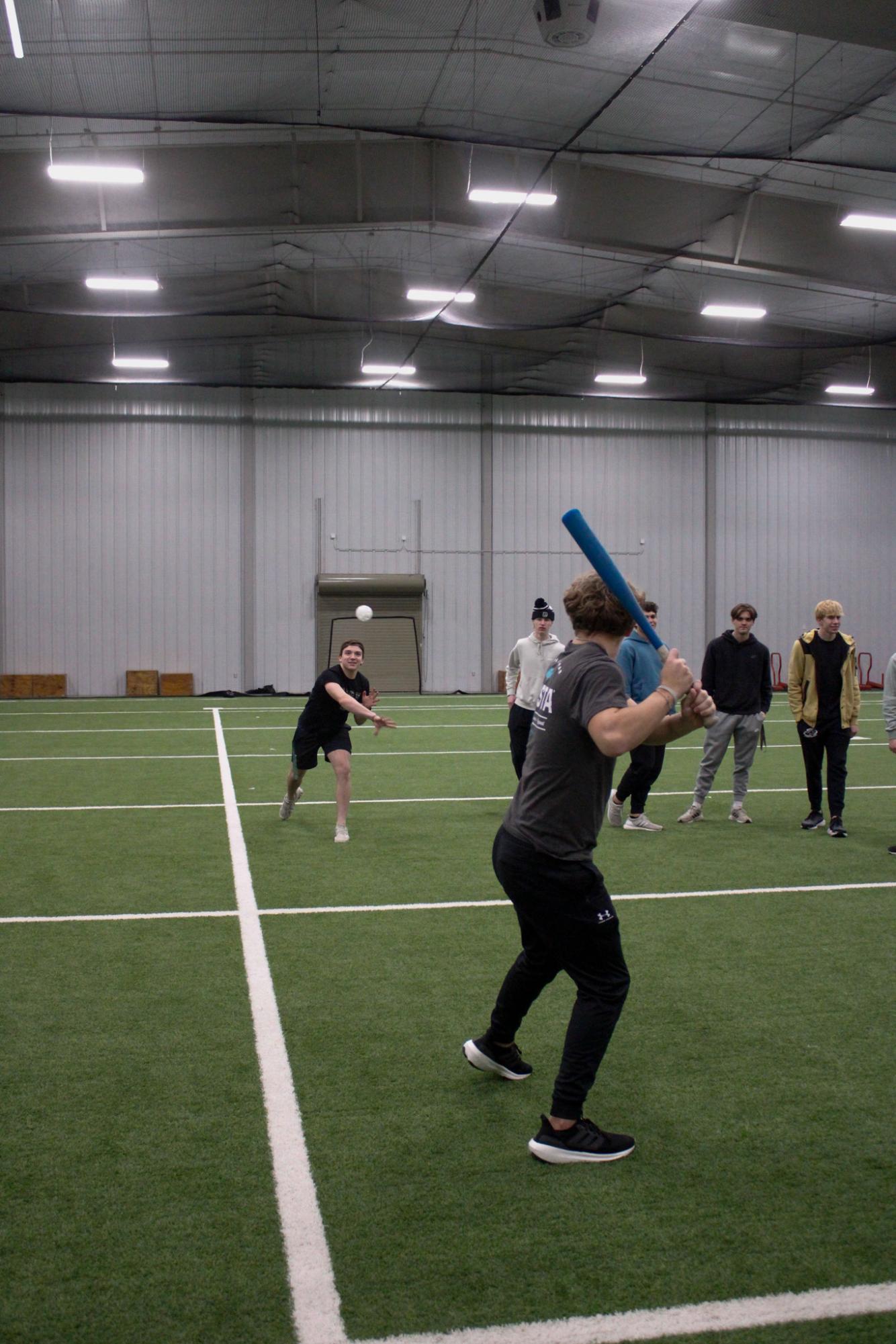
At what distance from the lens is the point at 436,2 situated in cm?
1171

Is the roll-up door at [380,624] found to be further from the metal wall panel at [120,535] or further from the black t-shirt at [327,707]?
the black t-shirt at [327,707]

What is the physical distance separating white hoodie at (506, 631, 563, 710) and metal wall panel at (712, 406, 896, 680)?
2075 cm

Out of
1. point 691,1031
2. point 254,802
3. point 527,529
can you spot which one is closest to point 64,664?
point 527,529

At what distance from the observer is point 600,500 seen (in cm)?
2981

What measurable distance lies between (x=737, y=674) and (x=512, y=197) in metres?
8.38

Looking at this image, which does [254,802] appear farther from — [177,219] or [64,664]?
[64,664]

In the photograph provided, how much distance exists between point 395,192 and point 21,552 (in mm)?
14888

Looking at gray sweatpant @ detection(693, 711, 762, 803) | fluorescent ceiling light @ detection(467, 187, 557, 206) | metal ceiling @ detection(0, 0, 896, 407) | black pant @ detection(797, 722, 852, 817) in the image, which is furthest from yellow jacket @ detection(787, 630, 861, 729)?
fluorescent ceiling light @ detection(467, 187, 557, 206)

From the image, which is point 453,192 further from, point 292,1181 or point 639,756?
point 292,1181

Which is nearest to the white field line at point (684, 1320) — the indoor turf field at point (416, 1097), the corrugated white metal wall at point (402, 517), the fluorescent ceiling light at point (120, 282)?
the indoor turf field at point (416, 1097)

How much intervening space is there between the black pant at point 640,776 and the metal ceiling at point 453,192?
7.59m

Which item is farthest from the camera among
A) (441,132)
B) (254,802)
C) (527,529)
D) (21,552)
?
(527,529)

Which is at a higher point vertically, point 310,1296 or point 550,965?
point 550,965

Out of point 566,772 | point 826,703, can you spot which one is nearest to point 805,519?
point 826,703
